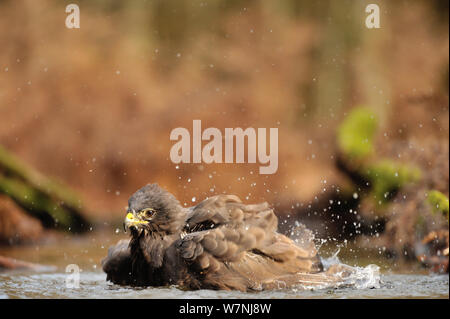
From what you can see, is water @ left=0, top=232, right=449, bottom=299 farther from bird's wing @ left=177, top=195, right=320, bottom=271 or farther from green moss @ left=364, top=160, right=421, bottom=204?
green moss @ left=364, top=160, right=421, bottom=204

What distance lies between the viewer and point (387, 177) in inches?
330

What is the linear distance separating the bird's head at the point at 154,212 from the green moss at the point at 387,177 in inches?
176

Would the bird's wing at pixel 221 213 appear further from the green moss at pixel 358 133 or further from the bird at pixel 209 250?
the green moss at pixel 358 133

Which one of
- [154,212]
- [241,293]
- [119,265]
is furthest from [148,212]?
[241,293]

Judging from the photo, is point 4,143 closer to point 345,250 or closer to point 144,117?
point 144,117

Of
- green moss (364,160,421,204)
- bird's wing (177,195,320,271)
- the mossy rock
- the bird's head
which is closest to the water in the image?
bird's wing (177,195,320,271)

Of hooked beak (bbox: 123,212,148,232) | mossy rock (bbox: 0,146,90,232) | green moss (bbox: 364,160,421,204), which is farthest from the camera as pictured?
mossy rock (bbox: 0,146,90,232)

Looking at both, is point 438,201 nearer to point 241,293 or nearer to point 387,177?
point 387,177

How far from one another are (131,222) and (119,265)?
49 cm

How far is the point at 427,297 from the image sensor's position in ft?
13.8

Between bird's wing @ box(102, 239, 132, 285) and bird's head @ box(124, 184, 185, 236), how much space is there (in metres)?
0.23

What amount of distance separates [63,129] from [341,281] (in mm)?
8221

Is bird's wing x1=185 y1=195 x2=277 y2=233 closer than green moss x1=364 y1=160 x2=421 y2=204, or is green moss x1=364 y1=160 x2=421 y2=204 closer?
bird's wing x1=185 y1=195 x2=277 y2=233

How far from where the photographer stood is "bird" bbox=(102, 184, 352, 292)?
4.08 meters
